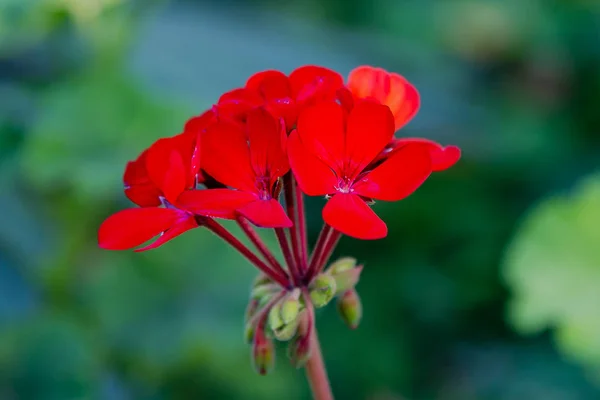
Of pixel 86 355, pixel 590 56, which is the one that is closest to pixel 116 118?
→ pixel 86 355

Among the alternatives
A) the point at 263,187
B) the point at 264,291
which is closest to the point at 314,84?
the point at 263,187

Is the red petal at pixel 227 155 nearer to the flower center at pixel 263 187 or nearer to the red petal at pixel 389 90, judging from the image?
the flower center at pixel 263 187

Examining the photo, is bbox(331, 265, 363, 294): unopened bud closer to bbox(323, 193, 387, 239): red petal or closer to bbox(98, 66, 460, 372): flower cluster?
bbox(98, 66, 460, 372): flower cluster

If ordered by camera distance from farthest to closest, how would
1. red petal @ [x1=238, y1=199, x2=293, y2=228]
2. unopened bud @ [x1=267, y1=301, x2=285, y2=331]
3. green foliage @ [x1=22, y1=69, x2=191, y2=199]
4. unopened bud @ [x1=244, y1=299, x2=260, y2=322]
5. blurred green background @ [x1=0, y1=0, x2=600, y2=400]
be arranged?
green foliage @ [x1=22, y1=69, x2=191, y2=199] → blurred green background @ [x1=0, y1=0, x2=600, y2=400] → unopened bud @ [x1=244, y1=299, x2=260, y2=322] → unopened bud @ [x1=267, y1=301, x2=285, y2=331] → red petal @ [x1=238, y1=199, x2=293, y2=228]

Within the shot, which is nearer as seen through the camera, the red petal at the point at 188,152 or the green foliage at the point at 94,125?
the red petal at the point at 188,152

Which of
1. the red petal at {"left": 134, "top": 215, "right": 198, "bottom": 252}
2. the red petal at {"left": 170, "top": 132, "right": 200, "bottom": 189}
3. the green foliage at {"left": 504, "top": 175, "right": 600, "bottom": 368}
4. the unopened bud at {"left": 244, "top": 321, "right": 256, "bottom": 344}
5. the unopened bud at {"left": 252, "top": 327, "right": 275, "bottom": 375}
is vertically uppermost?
the red petal at {"left": 170, "top": 132, "right": 200, "bottom": 189}

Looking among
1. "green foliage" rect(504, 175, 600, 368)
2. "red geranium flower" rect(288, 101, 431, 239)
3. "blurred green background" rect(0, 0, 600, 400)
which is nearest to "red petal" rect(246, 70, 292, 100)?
"red geranium flower" rect(288, 101, 431, 239)

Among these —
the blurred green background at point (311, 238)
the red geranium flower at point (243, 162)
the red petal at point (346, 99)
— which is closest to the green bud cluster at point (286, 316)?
the red geranium flower at point (243, 162)
